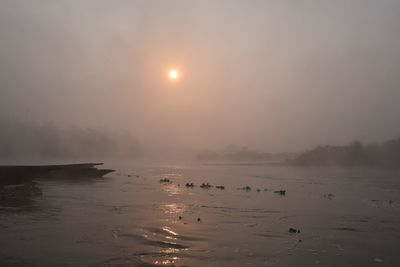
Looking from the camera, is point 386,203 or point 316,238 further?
point 386,203

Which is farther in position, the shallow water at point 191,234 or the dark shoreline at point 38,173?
the dark shoreline at point 38,173

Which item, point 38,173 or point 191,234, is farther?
point 38,173

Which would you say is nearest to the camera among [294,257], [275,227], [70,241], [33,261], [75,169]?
[33,261]

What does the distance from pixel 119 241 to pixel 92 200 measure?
15.8 m

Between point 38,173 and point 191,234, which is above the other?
point 38,173

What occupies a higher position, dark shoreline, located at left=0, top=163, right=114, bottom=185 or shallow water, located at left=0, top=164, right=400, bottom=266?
dark shoreline, located at left=0, top=163, right=114, bottom=185

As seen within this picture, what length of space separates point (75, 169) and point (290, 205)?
41521 mm

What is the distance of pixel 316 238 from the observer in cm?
1809

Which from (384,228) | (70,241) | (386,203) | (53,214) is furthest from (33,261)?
(386,203)

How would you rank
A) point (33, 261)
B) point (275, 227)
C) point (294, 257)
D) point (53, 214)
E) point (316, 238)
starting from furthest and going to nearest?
1. point (53, 214)
2. point (275, 227)
3. point (316, 238)
4. point (294, 257)
5. point (33, 261)

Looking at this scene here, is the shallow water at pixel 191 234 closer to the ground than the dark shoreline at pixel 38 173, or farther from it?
closer to the ground

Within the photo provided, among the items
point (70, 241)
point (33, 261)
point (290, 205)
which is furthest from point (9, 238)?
point (290, 205)

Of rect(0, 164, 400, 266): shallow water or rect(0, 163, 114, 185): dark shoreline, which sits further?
rect(0, 163, 114, 185): dark shoreline

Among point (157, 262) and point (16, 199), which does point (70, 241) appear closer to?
point (157, 262)
